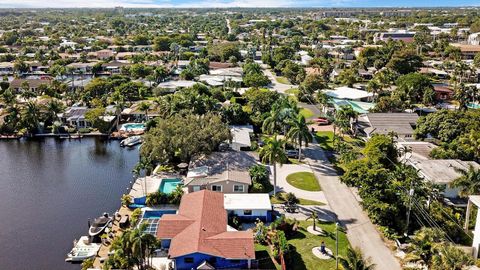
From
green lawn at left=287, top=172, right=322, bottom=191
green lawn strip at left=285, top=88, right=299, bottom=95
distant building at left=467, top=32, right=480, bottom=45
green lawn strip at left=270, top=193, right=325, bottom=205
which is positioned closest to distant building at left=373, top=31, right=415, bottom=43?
distant building at left=467, top=32, right=480, bottom=45

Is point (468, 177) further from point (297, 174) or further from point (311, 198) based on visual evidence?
point (297, 174)

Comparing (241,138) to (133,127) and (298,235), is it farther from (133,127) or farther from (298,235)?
(298,235)

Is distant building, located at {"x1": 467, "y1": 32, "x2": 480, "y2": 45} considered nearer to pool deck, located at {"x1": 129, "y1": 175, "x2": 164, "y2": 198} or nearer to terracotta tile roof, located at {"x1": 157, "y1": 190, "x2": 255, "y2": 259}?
pool deck, located at {"x1": 129, "y1": 175, "x2": 164, "y2": 198}

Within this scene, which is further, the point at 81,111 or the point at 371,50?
the point at 371,50

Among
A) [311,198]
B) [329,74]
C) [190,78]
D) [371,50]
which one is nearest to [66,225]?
[311,198]

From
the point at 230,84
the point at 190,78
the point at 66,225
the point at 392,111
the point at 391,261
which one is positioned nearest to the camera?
the point at 391,261

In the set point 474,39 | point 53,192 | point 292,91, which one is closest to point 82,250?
point 53,192

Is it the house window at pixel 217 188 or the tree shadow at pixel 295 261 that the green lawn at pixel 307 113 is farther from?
the tree shadow at pixel 295 261
